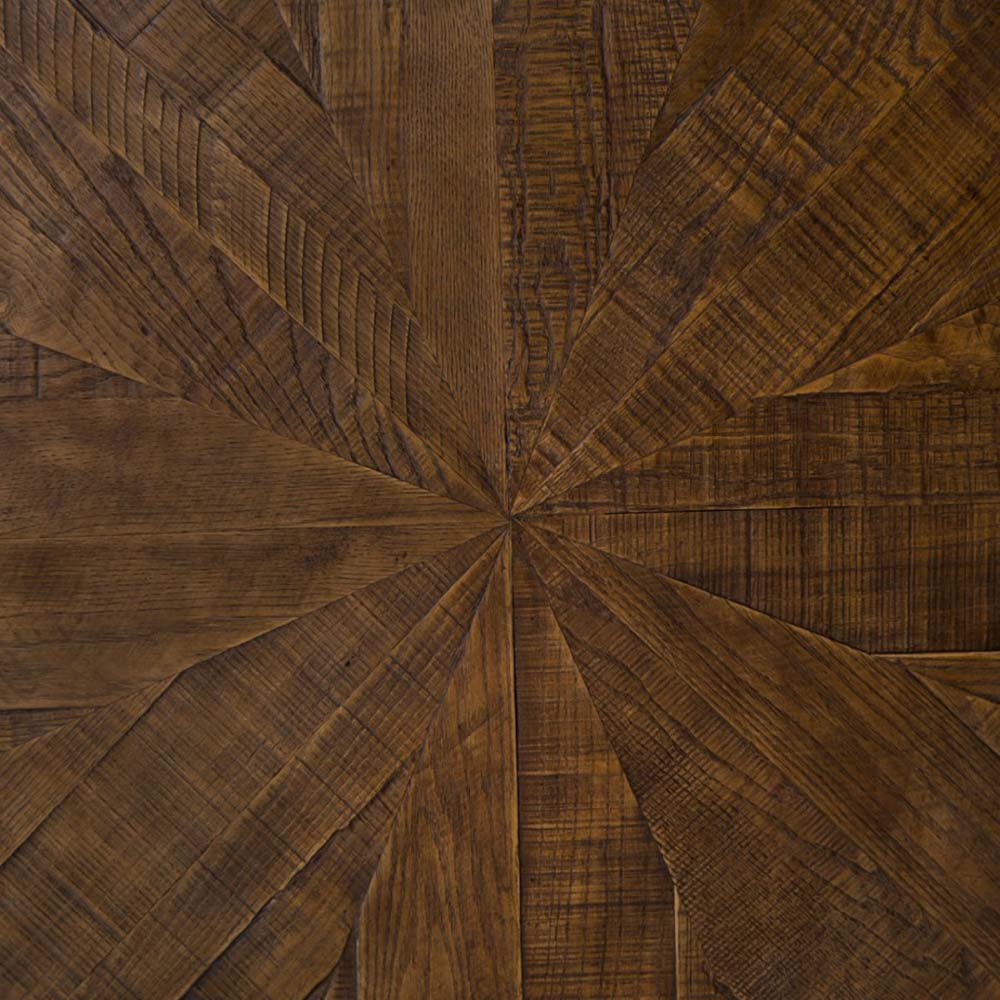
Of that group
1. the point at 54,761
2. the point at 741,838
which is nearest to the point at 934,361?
the point at 741,838

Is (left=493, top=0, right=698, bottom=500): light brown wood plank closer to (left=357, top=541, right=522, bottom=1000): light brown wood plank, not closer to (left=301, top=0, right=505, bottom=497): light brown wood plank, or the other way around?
(left=301, top=0, right=505, bottom=497): light brown wood plank

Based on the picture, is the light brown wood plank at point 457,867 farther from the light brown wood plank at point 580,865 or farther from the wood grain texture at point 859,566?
the wood grain texture at point 859,566

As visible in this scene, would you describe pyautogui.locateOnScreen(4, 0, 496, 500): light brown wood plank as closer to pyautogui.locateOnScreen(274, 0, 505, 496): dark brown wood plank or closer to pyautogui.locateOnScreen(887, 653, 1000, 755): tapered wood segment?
pyautogui.locateOnScreen(274, 0, 505, 496): dark brown wood plank

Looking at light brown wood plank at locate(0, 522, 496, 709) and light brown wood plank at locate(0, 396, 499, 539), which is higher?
light brown wood plank at locate(0, 396, 499, 539)

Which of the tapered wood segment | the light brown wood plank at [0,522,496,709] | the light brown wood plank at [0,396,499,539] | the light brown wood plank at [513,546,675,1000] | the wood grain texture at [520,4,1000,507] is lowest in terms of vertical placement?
the light brown wood plank at [513,546,675,1000]

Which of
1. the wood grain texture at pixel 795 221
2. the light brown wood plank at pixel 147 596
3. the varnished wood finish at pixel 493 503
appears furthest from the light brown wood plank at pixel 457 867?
the wood grain texture at pixel 795 221

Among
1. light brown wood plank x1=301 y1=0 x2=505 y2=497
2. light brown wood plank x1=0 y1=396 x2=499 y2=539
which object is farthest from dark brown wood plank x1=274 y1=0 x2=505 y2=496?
light brown wood plank x1=0 y1=396 x2=499 y2=539

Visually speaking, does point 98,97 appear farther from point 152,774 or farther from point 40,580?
point 152,774

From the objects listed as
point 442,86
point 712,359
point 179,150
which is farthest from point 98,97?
point 712,359
